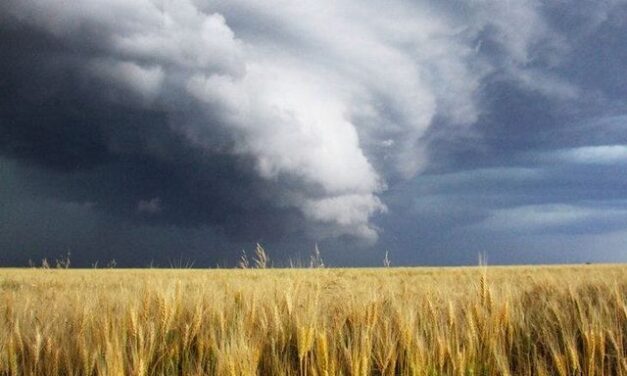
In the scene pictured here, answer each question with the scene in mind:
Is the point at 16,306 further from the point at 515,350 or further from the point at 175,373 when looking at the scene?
the point at 515,350

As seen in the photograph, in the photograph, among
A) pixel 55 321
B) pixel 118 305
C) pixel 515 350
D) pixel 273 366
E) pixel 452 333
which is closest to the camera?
pixel 273 366

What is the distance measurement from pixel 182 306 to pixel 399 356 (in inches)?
70.8

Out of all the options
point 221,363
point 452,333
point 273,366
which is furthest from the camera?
point 452,333

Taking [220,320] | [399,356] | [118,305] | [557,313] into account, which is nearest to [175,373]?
[220,320]

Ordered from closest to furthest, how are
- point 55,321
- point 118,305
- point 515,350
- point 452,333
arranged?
point 452,333 → point 515,350 → point 55,321 → point 118,305

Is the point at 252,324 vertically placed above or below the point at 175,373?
above

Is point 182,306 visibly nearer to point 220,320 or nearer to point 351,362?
point 220,320

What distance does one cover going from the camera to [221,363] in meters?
2.94

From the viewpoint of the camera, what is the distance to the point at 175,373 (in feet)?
11.2

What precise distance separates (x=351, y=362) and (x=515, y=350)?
1.64 metres

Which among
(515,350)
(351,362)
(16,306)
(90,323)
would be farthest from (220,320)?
(16,306)

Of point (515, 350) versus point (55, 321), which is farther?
point (55, 321)

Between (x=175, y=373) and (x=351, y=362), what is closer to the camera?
(x=351, y=362)

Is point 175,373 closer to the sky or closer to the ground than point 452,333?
closer to the ground
